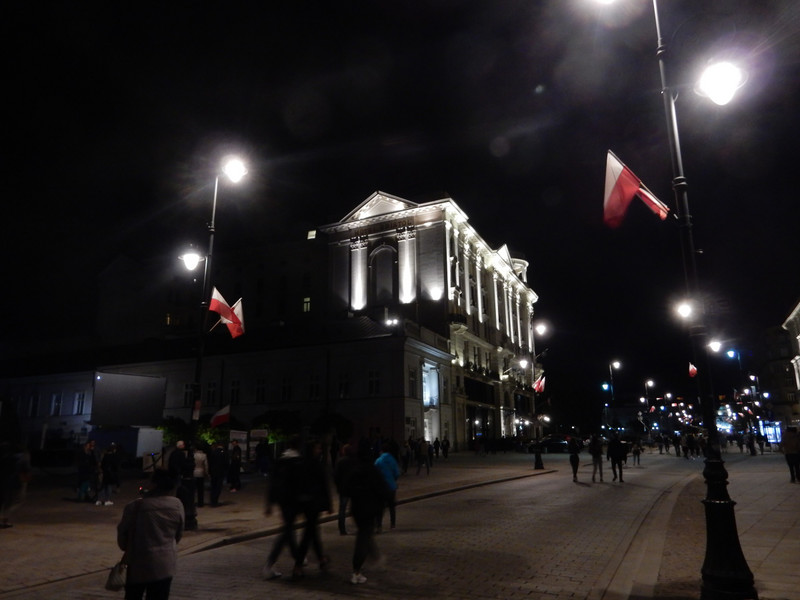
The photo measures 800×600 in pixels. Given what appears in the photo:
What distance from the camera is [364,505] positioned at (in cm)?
774

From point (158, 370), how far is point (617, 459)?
44927 mm

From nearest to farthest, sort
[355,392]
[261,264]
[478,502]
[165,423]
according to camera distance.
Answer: [478,502] < [165,423] < [355,392] < [261,264]

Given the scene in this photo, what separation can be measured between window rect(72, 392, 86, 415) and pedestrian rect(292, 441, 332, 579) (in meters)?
57.8

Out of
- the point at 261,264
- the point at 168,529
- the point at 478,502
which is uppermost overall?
the point at 261,264

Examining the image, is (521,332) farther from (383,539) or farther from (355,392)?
(383,539)

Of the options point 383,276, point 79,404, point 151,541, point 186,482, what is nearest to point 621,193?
point 151,541

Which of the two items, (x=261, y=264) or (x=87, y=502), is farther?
(x=261, y=264)

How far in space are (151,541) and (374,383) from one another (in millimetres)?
40459

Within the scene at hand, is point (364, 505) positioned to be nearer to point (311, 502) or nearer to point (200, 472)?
point (311, 502)

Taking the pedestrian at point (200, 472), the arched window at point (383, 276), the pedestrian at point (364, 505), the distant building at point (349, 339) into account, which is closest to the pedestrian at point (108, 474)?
the pedestrian at point (200, 472)

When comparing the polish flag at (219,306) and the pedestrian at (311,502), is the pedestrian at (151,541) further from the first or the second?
the polish flag at (219,306)

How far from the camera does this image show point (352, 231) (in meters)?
66.7

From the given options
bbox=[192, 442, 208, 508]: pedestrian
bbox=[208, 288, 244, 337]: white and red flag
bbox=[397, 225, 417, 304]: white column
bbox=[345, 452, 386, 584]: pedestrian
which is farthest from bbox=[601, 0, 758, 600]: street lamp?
bbox=[397, 225, 417, 304]: white column

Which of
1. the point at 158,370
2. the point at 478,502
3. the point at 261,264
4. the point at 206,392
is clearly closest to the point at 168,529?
the point at 478,502
